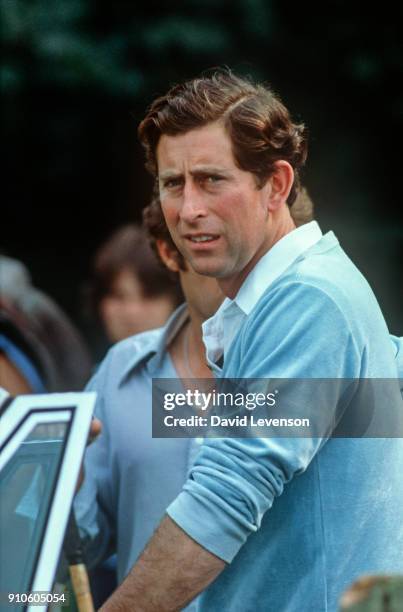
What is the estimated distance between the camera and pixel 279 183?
1.39m

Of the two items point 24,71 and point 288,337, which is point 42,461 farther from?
point 24,71

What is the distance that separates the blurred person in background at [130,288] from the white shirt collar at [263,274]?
998mm

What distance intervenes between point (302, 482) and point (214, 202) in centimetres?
35

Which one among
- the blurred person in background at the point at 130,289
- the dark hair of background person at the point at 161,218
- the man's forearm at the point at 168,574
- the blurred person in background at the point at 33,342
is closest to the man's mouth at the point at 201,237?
the dark hair of background person at the point at 161,218

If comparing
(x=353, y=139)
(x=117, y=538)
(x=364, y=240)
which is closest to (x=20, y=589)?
(x=117, y=538)

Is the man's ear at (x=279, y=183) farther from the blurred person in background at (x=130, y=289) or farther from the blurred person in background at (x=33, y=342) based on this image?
the blurred person in background at (x=130, y=289)

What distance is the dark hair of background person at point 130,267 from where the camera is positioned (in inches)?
97.4

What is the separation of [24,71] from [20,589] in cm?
199

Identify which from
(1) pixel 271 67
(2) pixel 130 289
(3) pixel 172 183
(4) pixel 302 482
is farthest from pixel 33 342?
(4) pixel 302 482

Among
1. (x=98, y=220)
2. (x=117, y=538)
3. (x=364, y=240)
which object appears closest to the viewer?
(x=117, y=538)

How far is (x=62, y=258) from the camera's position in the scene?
3.30 metres

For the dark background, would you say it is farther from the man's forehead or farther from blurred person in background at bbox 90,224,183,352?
the man's forehead

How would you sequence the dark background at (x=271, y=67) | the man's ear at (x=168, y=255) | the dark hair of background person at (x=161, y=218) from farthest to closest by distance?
the dark background at (x=271, y=67) → the man's ear at (x=168, y=255) → the dark hair of background person at (x=161, y=218)

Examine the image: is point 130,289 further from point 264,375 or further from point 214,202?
point 264,375
